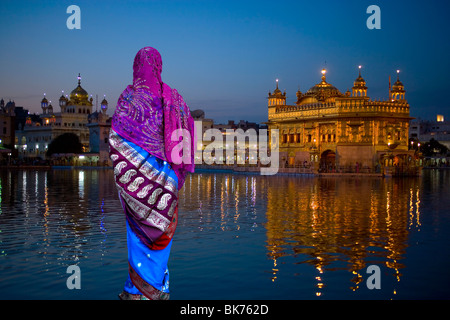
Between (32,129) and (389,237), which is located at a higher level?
(32,129)

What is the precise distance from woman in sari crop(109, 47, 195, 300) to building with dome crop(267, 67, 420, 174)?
4344cm

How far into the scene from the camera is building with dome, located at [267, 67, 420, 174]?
172 feet

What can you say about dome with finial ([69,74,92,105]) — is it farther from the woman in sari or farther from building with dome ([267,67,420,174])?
the woman in sari

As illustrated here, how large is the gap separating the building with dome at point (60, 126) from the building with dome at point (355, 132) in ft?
187

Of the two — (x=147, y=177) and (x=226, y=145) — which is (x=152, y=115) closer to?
(x=147, y=177)

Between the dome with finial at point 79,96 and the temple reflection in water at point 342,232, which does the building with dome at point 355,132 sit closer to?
the temple reflection in water at point 342,232

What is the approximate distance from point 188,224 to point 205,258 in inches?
157

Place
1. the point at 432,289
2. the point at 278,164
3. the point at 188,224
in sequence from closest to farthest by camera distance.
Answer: the point at 432,289 < the point at 188,224 < the point at 278,164

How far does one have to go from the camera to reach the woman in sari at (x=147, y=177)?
5957 mm

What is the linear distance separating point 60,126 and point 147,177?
104m

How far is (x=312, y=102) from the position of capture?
62469 mm

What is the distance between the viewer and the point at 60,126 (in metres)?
106
